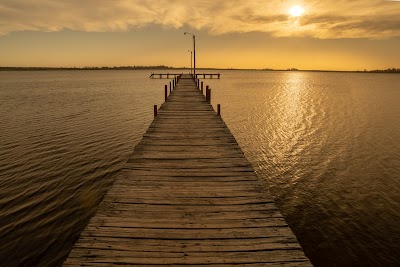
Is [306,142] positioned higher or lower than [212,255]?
lower

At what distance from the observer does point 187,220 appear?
16.0 ft

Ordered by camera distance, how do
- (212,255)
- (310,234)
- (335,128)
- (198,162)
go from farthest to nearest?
(335,128)
(310,234)
(198,162)
(212,255)

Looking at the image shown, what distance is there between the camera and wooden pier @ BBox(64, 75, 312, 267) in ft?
12.8

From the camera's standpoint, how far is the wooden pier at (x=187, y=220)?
12.8 feet

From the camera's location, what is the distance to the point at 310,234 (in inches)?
332

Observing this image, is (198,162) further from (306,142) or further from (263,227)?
(306,142)

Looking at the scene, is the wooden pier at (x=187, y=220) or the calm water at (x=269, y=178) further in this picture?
the calm water at (x=269, y=178)

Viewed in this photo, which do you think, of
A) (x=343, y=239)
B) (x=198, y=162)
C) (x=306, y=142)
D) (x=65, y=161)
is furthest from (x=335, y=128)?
(x=65, y=161)

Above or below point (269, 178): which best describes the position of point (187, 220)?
above

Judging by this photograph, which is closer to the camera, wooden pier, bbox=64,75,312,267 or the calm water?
wooden pier, bbox=64,75,312,267

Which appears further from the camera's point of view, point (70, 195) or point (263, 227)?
point (70, 195)

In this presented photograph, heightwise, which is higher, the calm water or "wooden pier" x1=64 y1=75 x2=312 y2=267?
"wooden pier" x1=64 y1=75 x2=312 y2=267

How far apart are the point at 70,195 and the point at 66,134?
9.65m

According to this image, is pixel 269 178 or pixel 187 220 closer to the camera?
pixel 187 220
